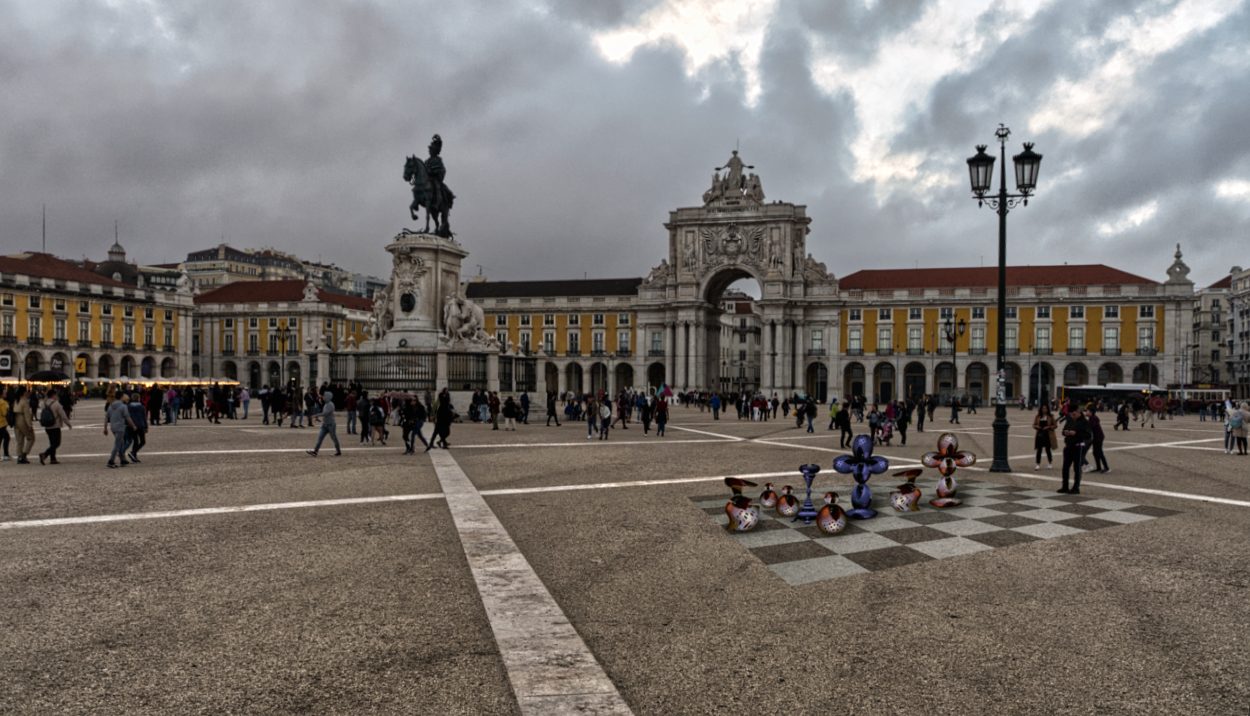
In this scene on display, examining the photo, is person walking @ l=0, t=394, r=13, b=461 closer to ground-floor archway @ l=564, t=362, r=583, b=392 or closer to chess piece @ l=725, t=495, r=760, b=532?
chess piece @ l=725, t=495, r=760, b=532

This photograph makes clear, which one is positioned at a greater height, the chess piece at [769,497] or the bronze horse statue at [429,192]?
the bronze horse statue at [429,192]

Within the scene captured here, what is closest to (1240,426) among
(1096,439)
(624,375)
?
(1096,439)

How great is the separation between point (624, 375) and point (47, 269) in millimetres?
52875

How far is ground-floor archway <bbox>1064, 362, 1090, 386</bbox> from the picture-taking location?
69000mm

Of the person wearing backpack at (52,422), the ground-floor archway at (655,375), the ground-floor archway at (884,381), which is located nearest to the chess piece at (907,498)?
Result: the person wearing backpack at (52,422)

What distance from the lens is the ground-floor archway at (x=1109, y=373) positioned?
224 feet

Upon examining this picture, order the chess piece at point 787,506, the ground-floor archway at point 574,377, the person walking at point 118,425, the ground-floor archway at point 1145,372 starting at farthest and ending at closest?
the ground-floor archway at point 574,377
the ground-floor archway at point 1145,372
the person walking at point 118,425
the chess piece at point 787,506

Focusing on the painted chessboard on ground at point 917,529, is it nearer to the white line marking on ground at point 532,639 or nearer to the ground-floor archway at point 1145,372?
the white line marking on ground at point 532,639

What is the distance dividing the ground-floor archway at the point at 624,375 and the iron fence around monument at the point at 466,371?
51612 mm

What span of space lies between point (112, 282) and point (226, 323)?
44.2 ft

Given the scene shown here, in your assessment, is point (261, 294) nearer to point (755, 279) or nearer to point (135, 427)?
point (755, 279)

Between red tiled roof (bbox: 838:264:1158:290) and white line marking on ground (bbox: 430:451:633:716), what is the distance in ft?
234

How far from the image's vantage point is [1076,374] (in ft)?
Answer: 228

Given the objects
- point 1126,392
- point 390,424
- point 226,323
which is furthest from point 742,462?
point 226,323
